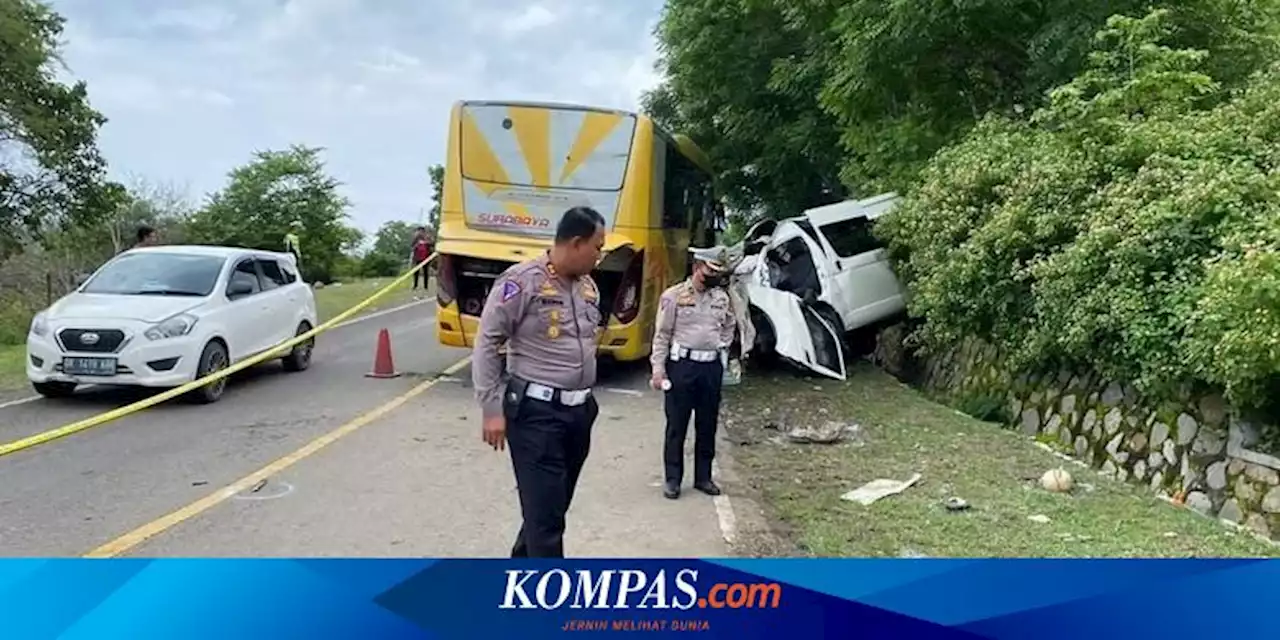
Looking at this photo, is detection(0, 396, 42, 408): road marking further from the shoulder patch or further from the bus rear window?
the shoulder patch

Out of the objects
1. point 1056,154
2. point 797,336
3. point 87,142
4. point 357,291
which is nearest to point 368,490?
point 797,336

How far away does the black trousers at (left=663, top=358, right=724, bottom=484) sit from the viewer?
7.28 m

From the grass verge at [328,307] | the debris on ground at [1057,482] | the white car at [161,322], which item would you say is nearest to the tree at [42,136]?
the grass verge at [328,307]

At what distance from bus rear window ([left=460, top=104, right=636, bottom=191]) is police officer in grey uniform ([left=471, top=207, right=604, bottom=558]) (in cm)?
741

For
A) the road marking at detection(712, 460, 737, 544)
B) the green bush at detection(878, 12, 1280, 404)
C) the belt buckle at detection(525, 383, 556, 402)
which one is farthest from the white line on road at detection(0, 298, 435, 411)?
the green bush at detection(878, 12, 1280, 404)

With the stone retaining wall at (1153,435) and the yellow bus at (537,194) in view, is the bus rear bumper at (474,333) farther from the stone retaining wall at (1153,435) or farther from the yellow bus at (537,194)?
the stone retaining wall at (1153,435)

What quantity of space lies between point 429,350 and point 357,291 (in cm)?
1202

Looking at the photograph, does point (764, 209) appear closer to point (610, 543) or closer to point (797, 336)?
point (797, 336)

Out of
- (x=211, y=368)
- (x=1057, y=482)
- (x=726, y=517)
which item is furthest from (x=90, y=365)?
(x=1057, y=482)

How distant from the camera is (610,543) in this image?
6.18m

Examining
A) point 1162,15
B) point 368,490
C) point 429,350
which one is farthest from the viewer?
point 429,350

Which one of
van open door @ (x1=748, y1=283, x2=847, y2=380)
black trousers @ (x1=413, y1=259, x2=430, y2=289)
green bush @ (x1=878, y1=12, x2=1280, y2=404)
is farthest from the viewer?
black trousers @ (x1=413, y1=259, x2=430, y2=289)

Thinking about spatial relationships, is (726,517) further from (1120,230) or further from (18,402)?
(18,402)

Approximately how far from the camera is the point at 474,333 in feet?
39.7
